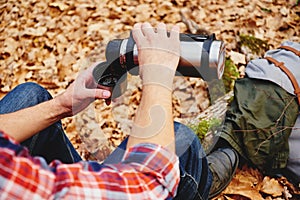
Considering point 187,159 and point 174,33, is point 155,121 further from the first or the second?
point 187,159

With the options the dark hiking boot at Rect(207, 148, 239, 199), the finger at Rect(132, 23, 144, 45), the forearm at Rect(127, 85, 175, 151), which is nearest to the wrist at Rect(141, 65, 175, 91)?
the forearm at Rect(127, 85, 175, 151)

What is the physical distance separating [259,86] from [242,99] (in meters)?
0.08

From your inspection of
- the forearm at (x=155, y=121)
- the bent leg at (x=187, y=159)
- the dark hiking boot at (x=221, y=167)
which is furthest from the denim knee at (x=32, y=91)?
the dark hiking boot at (x=221, y=167)

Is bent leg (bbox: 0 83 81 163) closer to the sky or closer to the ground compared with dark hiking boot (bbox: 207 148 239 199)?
closer to the sky

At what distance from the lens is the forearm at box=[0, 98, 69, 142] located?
104cm

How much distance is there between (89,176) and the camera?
0.75 meters

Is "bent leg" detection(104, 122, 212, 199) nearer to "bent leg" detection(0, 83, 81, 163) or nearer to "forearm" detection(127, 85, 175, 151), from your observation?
"bent leg" detection(0, 83, 81, 163)

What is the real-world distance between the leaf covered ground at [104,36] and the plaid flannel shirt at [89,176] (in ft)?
4.16

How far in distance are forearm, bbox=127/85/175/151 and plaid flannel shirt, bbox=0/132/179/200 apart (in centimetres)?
2

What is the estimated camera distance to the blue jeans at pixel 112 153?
1166mm

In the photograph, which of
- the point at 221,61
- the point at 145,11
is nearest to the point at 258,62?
the point at 221,61

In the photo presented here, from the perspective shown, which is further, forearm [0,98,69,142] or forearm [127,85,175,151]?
forearm [0,98,69,142]

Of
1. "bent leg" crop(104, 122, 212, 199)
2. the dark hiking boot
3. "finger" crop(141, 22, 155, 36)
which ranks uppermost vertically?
"finger" crop(141, 22, 155, 36)

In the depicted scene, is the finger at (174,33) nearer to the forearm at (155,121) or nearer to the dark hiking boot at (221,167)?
the forearm at (155,121)
